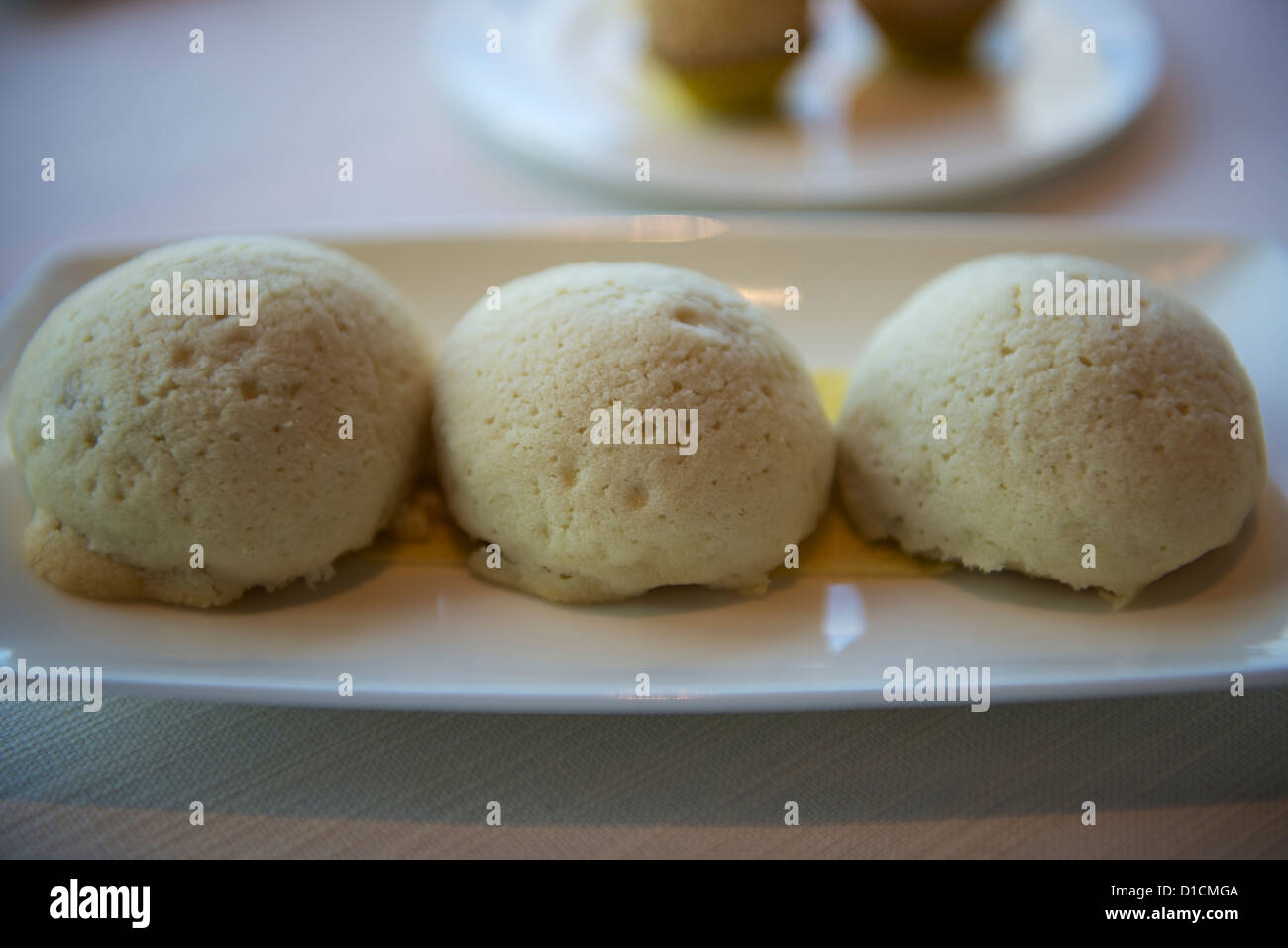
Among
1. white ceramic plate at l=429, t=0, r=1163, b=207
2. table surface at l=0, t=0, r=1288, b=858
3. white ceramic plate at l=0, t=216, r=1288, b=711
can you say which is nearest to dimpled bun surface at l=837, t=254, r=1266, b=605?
white ceramic plate at l=0, t=216, r=1288, b=711

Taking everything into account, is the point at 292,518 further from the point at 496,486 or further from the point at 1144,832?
the point at 1144,832

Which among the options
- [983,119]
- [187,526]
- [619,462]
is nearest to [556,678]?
[619,462]

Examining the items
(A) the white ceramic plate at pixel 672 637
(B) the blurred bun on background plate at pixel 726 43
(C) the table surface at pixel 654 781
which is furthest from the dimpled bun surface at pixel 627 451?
(B) the blurred bun on background plate at pixel 726 43

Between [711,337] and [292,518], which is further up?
[711,337]

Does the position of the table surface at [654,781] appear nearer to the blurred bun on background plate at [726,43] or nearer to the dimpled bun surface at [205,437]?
the dimpled bun surface at [205,437]

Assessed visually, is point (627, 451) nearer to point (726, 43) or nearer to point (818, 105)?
point (726, 43)
